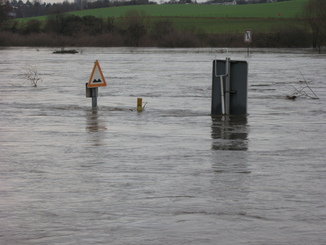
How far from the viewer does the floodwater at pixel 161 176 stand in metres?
7.02

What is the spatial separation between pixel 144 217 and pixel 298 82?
25.4 metres

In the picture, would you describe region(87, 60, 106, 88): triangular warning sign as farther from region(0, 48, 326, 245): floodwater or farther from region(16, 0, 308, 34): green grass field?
region(16, 0, 308, 34): green grass field

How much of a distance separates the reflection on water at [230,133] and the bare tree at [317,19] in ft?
223

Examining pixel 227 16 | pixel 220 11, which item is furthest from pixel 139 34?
pixel 220 11

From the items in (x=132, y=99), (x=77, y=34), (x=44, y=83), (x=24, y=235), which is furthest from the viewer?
(x=77, y=34)

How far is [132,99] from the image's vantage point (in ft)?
74.9

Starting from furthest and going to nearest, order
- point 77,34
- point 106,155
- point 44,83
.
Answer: point 77,34, point 44,83, point 106,155

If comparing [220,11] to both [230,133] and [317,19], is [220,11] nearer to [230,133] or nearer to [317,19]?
[317,19]

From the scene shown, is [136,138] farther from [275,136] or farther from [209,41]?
[209,41]

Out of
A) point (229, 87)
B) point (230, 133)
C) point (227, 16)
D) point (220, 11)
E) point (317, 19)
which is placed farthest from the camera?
point (220, 11)

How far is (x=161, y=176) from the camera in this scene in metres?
9.73

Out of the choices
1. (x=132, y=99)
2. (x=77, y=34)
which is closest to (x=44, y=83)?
(x=132, y=99)

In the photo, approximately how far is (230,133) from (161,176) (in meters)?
4.92

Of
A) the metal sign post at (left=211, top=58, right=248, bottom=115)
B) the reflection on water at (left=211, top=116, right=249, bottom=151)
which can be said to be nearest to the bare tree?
the metal sign post at (left=211, top=58, right=248, bottom=115)
